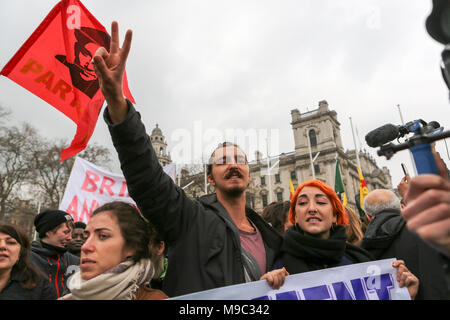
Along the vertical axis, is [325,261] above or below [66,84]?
below

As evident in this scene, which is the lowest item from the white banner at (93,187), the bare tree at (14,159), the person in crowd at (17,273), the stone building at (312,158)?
the person in crowd at (17,273)

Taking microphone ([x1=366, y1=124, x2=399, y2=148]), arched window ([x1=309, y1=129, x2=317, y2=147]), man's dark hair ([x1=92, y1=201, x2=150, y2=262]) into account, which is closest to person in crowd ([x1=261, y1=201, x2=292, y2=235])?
man's dark hair ([x1=92, y1=201, x2=150, y2=262])

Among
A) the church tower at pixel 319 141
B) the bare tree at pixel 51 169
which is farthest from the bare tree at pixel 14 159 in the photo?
the church tower at pixel 319 141

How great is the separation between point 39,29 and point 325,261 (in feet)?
12.2

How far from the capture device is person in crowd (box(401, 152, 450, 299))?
2.23 ft

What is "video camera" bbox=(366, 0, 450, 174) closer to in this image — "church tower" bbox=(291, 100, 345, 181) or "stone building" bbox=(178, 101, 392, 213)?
"stone building" bbox=(178, 101, 392, 213)

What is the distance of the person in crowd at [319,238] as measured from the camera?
7.05 feet

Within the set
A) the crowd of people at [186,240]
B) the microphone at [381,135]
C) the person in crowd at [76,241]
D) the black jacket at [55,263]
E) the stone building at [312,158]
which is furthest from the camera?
the stone building at [312,158]

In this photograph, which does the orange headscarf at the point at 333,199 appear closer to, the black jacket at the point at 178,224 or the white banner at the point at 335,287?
the white banner at the point at 335,287

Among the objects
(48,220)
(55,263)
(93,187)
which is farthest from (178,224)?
(93,187)

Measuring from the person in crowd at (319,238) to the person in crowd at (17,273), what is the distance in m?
2.00
